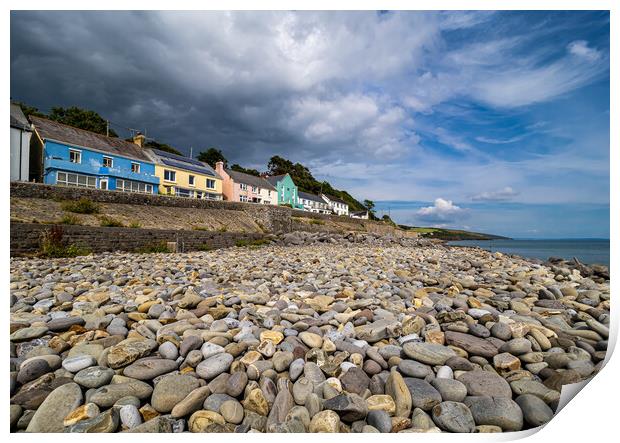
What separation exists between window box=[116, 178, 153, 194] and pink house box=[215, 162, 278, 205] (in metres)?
8.15

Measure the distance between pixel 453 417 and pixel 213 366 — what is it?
4.14ft

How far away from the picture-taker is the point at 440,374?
1.71 m

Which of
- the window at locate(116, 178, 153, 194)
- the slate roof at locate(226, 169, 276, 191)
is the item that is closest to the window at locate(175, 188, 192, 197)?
the window at locate(116, 178, 153, 194)

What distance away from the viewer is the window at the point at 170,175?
23003 millimetres

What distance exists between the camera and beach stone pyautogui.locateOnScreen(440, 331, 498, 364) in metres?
1.89

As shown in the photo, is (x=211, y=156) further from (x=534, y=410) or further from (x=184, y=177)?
(x=534, y=410)

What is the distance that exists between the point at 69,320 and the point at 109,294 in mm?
875

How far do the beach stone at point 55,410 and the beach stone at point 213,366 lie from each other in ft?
1.83

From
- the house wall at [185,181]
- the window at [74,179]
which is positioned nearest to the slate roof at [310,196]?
the house wall at [185,181]

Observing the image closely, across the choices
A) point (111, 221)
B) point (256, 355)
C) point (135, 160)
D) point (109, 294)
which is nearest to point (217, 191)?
point (135, 160)

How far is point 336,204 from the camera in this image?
162ft

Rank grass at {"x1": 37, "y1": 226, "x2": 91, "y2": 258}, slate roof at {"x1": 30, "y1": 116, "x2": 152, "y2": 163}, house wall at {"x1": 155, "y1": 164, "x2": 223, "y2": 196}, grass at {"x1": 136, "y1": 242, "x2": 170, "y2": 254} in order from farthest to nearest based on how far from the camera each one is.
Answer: house wall at {"x1": 155, "y1": 164, "x2": 223, "y2": 196}, slate roof at {"x1": 30, "y1": 116, "x2": 152, "y2": 163}, grass at {"x1": 136, "y1": 242, "x2": 170, "y2": 254}, grass at {"x1": 37, "y1": 226, "x2": 91, "y2": 258}

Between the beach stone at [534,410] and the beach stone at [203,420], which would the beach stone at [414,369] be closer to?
the beach stone at [534,410]

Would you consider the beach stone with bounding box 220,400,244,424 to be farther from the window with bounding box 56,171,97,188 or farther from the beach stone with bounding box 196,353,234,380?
the window with bounding box 56,171,97,188
